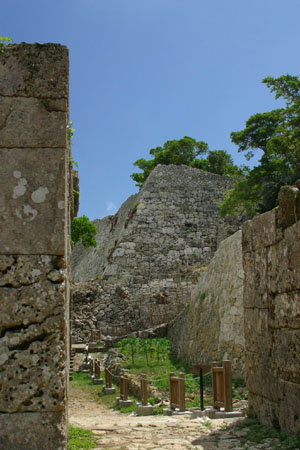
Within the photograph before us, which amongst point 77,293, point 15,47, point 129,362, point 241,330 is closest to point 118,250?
point 77,293

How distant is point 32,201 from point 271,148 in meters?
19.2

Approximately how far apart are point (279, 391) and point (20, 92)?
4.87 m

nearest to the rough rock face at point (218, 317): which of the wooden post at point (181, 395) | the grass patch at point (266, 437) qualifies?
the wooden post at point (181, 395)

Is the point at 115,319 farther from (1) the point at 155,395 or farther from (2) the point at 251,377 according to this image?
(2) the point at 251,377

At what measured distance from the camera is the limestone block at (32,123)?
369 cm

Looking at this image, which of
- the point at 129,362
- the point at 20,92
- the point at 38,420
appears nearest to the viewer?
the point at 38,420

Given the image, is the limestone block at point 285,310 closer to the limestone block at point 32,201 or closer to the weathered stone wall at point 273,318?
the weathered stone wall at point 273,318

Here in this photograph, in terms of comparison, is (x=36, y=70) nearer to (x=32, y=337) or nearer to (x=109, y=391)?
(x=32, y=337)

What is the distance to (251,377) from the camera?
25.3 ft

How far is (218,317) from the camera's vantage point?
14.2 metres

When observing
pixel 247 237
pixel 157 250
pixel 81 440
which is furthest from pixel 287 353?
pixel 157 250

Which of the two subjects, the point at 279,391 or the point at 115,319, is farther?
the point at 115,319

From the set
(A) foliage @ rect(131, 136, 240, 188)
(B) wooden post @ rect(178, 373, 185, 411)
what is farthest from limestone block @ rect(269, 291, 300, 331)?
(A) foliage @ rect(131, 136, 240, 188)

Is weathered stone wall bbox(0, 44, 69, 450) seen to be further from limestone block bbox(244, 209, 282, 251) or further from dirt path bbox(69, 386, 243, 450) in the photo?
limestone block bbox(244, 209, 282, 251)
